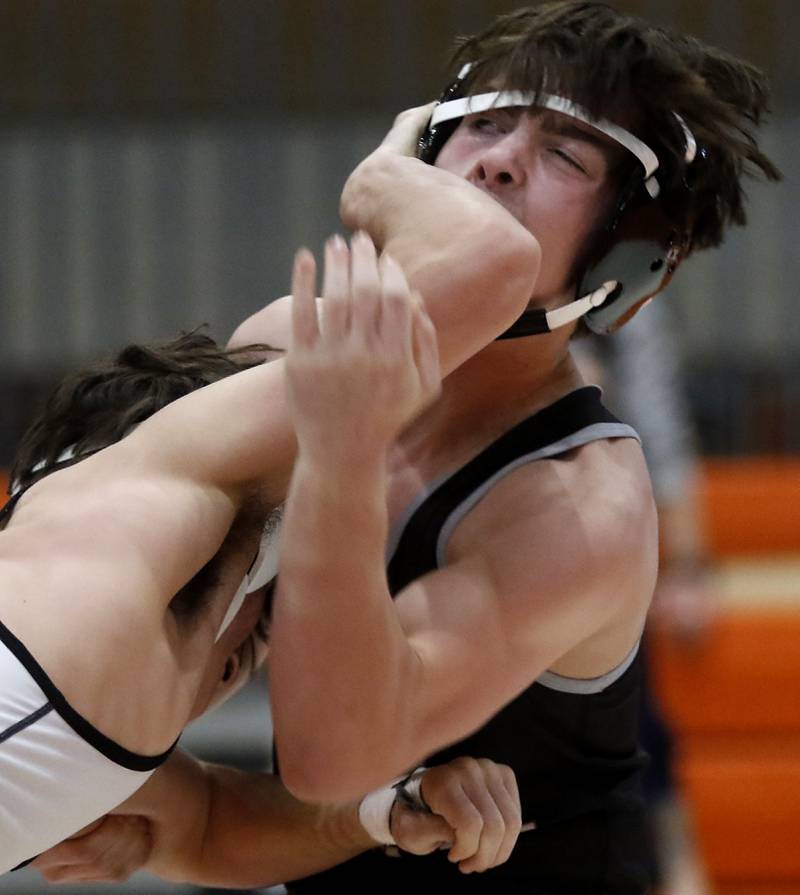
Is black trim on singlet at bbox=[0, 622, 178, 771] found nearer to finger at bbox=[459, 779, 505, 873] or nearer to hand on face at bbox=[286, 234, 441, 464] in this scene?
hand on face at bbox=[286, 234, 441, 464]

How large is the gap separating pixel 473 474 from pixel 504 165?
1.32ft

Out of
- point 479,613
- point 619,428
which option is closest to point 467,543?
point 479,613

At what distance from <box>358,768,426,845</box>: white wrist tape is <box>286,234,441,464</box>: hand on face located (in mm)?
580

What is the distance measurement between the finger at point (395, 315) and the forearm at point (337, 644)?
0.11m

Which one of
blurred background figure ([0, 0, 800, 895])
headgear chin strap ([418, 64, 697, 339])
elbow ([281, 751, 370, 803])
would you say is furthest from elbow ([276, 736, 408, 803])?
blurred background figure ([0, 0, 800, 895])

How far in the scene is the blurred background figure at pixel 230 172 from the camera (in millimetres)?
7227

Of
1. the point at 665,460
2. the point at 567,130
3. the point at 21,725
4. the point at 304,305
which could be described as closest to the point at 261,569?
the point at 21,725

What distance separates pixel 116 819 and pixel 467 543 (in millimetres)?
616

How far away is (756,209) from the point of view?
294 inches

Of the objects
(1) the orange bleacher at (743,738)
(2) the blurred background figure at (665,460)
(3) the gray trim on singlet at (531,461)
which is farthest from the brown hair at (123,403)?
(1) the orange bleacher at (743,738)

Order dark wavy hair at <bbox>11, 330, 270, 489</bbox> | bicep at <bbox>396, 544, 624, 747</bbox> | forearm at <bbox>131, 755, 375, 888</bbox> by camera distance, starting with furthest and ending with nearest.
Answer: forearm at <bbox>131, 755, 375, 888</bbox>, dark wavy hair at <bbox>11, 330, 270, 489</bbox>, bicep at <bbox>396, 544, 624, 747</bbox>

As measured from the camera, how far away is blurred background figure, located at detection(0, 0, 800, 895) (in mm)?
7227

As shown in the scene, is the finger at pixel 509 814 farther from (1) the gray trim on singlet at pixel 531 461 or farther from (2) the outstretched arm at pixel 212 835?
(1) the gray trim on singlet at pixel 531 461

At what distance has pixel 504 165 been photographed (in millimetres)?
1845
